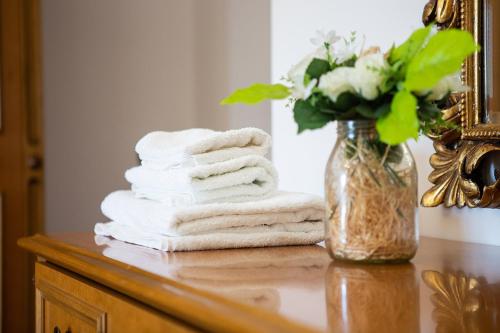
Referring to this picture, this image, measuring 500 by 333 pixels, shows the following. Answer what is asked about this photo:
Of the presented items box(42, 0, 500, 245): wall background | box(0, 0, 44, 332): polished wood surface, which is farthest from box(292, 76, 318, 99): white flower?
box(42, 0, 500, 245): wall background

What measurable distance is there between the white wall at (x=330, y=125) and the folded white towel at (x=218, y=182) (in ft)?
0.87

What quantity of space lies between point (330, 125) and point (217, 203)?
0.39 m

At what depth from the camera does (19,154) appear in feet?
7.43

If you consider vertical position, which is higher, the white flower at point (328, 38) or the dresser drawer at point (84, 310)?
the white flower at point (328, 38)

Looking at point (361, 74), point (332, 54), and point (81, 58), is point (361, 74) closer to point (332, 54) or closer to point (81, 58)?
point (332, 54)

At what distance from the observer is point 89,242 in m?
1.07

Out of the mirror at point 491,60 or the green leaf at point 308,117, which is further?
the mirror at point 491,60

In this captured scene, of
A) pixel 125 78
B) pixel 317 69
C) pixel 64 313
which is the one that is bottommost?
pixel 64 313

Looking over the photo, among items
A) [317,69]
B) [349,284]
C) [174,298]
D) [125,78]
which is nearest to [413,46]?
[317,69]

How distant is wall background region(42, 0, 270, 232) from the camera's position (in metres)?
2.72

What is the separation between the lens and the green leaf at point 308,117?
78 cm

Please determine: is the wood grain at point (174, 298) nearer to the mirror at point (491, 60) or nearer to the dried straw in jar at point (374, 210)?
the dried straw in jar at point (374, 210)

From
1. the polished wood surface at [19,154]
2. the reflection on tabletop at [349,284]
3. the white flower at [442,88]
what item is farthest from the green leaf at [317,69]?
the polished wood surface at [19,154]

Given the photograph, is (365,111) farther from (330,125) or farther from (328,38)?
(330,125)
